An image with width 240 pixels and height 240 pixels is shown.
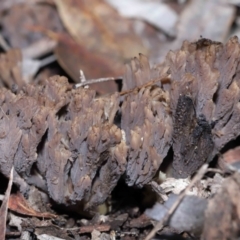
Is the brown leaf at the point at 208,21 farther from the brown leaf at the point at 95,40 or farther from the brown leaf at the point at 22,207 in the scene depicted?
the brown leaf at the point at 22,207

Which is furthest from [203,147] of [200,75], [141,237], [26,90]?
[26,90]

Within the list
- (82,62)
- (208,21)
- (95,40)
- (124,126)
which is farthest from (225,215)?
(208,21)

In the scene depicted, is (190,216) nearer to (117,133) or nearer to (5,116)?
(117,133)

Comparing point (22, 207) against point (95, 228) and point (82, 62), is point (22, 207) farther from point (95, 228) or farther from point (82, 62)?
point (82, 62)

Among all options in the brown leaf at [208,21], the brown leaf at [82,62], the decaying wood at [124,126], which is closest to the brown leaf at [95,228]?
the decaying wood at [124,126]

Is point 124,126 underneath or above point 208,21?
underneath
